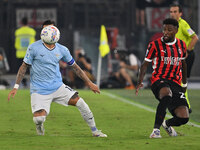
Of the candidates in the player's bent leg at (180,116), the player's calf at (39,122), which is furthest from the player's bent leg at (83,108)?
the player's bent leg at (180,116)

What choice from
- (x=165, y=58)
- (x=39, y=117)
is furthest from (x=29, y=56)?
(x=165, y=58)

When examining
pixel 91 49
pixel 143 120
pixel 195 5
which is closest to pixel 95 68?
pixel 91 49

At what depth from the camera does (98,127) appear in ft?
43.3

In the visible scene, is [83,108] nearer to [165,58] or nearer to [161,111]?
[161,111]

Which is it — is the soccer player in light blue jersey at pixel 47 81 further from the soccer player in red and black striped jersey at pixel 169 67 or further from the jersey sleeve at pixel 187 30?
the jersey sleeve at pixel 187 30

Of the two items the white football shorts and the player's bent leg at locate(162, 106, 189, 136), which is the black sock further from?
the white football shorts

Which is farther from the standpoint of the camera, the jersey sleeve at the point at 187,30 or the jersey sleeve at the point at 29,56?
the jersey sleeve at the point at 187,30

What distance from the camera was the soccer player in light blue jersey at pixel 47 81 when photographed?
11180 millimetres

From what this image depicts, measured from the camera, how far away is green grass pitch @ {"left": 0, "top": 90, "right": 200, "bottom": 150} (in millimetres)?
9891

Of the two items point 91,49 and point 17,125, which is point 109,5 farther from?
point 17,125

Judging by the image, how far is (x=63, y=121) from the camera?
14172 mm

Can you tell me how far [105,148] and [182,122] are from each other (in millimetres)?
1990

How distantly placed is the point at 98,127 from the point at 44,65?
92.7 inches

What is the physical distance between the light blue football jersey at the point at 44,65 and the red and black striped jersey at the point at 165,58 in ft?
3.91
